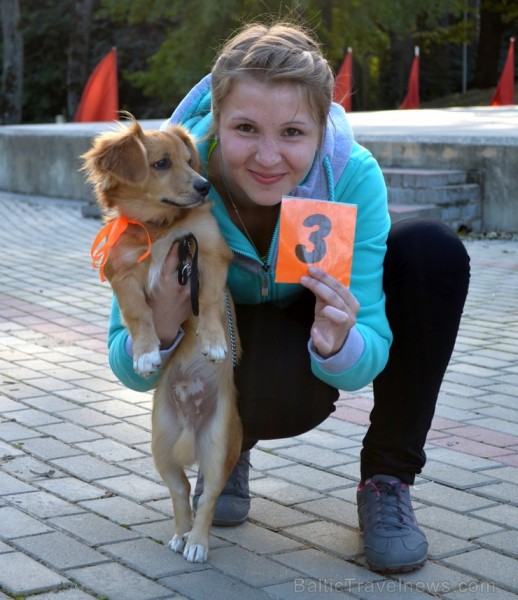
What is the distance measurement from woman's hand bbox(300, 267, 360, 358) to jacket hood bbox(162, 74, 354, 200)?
0.42 m

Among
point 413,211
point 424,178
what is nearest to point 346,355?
point 413,211

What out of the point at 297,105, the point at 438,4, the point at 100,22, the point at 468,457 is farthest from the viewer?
the point at 100,22

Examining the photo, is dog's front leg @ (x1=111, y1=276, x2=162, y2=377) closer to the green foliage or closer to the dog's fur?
the dog's fur

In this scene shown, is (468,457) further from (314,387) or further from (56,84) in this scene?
(56,84)

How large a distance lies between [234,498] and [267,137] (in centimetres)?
127

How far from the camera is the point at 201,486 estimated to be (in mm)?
3670

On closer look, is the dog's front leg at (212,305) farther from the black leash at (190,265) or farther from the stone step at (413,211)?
the stone step at (413,211)

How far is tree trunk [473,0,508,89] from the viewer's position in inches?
1162

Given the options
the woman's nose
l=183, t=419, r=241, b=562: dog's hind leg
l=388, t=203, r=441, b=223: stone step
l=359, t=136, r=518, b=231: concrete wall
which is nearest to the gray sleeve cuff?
A: l=183, t=419, r=241, b=562: dog's hind leg

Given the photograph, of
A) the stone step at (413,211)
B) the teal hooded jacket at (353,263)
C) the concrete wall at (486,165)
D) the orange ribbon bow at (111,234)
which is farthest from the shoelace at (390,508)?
the concrete wall at (486,165)

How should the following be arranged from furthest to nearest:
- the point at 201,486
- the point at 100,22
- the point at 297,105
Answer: the point at 100,22
the point at 201,486
the point at 297,105

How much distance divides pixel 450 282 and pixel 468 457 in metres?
1.18

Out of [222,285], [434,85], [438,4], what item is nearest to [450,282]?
[222,285]

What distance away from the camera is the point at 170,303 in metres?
3.51
